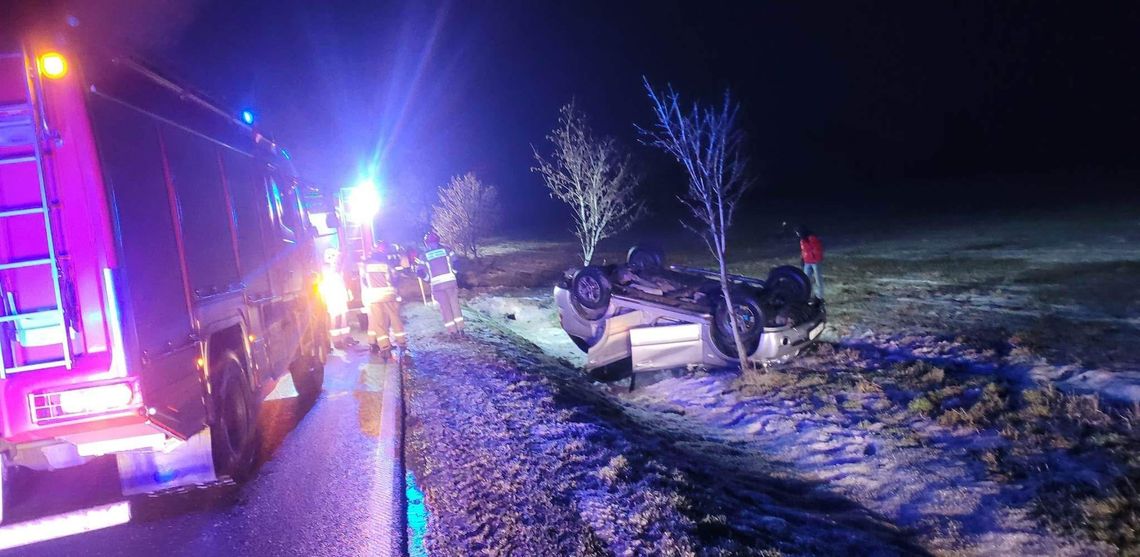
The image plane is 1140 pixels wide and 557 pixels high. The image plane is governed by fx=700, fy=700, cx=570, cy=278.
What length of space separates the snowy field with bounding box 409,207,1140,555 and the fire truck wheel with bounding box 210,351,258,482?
4.63ft

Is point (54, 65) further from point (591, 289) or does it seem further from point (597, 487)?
point (591, 289)

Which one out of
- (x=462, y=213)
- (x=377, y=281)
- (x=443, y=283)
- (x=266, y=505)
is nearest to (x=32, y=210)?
(x=266, y=505)

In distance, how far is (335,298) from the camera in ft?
38.3

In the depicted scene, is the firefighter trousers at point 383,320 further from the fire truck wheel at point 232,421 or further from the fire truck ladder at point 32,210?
the fire truck ladder at point 32,210

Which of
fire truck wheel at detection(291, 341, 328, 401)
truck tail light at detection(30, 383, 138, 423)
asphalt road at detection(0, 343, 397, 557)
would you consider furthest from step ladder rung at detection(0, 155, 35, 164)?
fire truck wheel at detection(291, 341, 328, 401)

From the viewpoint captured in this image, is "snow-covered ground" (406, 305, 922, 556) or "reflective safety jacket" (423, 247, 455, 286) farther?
"reflective safety jacket" (423, 247, 455, 286)

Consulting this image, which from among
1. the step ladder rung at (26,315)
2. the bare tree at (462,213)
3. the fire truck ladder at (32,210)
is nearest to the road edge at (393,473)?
the fire truck ladder at (32,210)

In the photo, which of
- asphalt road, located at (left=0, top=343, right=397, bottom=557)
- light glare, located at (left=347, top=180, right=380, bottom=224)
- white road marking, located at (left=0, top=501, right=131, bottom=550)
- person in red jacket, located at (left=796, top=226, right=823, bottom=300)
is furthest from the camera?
light glare, located at (left=347, top=180, right=380, bottom=224)

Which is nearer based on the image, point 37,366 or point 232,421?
point 37,366

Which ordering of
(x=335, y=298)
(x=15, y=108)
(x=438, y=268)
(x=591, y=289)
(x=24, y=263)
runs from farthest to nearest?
1. (x=335, y=298)
2. (x=438, y=268)
3. (x=591, y=289)
4. (x=15, y=108)
5. (x=24, y=263)

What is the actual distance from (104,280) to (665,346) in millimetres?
6406

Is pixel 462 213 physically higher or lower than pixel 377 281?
higher

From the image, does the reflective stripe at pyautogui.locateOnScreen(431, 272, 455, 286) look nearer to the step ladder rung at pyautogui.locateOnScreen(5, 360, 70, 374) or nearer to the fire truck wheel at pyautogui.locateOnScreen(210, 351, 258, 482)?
the fire truck wheel at pyautogui.locateOnScreen(210, 351, 258, 482)

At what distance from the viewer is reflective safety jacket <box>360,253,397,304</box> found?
10291mm
